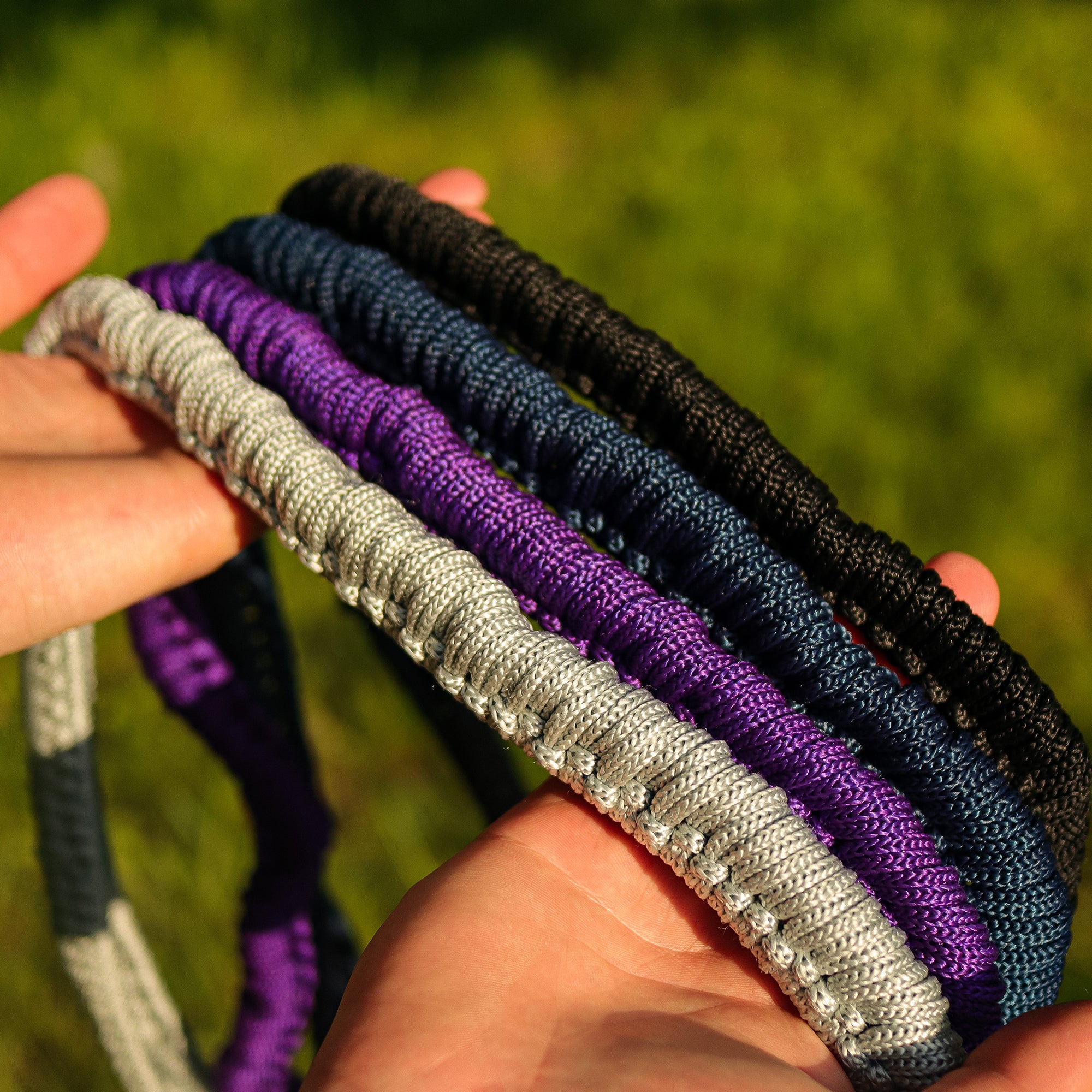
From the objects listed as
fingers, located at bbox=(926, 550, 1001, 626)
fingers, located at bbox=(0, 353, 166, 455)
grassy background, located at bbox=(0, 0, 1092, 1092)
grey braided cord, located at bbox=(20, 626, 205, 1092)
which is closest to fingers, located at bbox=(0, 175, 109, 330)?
fingers, located at bbox=(0, 353, 166, 455)

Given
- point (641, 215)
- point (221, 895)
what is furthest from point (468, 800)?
point (641, 215)

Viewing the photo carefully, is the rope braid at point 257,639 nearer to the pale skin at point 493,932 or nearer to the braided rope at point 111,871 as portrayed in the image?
the braided rope at point 111,871

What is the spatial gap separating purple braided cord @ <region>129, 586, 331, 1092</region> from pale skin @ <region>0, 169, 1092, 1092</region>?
0.22 metres

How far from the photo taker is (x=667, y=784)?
765 mm

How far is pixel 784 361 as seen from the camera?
1.91 metres

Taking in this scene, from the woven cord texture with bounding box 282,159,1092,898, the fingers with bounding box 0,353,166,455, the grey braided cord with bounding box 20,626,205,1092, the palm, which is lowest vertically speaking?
the grey braided cord with bounding box 20,626,205,1092

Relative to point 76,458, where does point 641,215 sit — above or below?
above

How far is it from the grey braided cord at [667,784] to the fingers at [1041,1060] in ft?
0.29

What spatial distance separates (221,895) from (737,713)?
3.50 ft

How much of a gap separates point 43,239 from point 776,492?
37.0 inches

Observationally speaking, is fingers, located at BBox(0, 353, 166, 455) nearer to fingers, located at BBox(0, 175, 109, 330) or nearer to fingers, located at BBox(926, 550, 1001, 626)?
fingers, located at BBox(0, 175, 109, 330)

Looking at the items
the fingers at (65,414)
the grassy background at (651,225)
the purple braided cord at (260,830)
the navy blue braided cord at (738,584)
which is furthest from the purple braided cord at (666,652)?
the grassy background at (651,225)

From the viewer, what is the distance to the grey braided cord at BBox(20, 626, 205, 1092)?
1.14 metres

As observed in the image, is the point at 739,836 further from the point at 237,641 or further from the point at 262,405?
the point at 237,641
